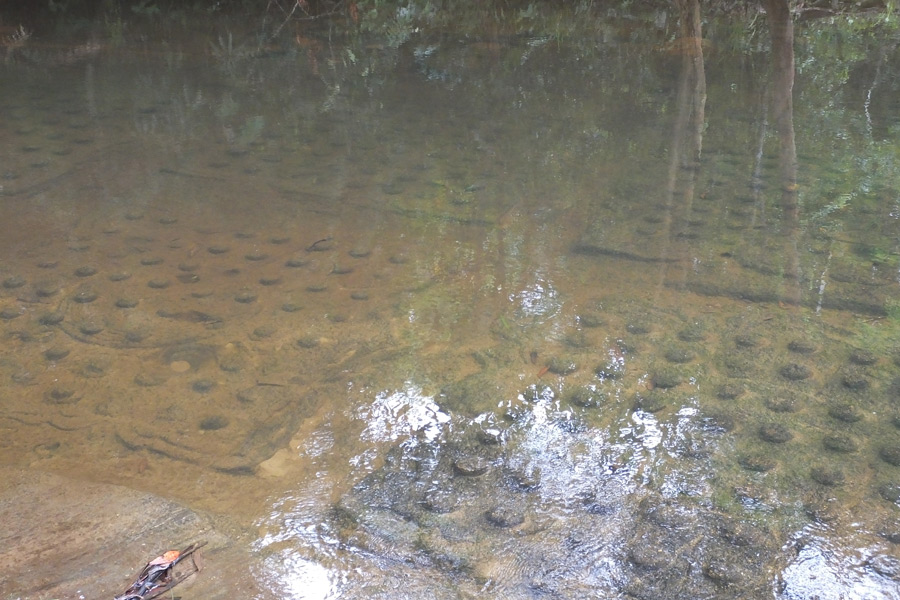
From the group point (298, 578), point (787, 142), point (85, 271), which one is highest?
point (787, 142)

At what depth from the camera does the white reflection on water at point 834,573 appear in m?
2.06

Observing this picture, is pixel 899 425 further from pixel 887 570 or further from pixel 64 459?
pixel 64 459

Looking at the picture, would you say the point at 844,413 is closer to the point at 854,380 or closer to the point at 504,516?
the point at 854,380

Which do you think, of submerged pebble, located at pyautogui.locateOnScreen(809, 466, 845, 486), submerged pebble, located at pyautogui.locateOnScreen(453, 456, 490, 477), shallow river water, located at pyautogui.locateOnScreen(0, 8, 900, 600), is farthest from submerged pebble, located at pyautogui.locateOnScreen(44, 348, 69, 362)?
submerged pebble, located at pyautogui.locateOnScreen(809, 466, 845, 486)

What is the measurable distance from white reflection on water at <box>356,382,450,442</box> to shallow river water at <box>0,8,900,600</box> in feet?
0.05

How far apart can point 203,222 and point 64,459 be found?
6.87 ft

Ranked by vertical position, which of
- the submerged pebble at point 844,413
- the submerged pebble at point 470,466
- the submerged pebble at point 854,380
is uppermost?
the submerged pebble at point 854,380

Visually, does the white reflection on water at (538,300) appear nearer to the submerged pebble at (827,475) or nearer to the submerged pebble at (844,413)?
the submerged pebble at (844,413)

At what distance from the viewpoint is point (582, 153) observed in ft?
17.9

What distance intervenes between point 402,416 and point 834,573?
1.41m

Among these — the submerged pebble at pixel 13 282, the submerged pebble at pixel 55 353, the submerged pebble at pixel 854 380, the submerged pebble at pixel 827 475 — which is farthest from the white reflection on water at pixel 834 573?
the submerged pebble at pixel 13 282

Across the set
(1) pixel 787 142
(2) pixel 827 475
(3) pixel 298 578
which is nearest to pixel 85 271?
(3) pixel 298 578

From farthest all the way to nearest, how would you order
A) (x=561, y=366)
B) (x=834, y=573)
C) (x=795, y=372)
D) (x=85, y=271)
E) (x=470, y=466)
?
(x=85, y=271) → (x=561, y=366) → (x=795, y=372) → (x=470, y=466) → (x=834, y=573)

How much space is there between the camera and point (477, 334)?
3.42 meters
